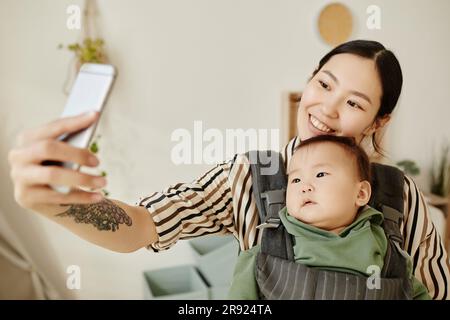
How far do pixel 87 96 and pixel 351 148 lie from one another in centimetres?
44

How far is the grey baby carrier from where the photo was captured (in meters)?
0.58

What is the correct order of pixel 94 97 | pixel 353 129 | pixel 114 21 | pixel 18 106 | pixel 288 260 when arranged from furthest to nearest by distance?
pixel 18 106 → pixel 114 21 → pixel 353 129 → pixel 288 260 → pixel 94 97

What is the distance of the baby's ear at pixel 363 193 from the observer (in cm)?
66

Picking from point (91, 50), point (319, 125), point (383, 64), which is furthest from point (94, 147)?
point (383, 64)

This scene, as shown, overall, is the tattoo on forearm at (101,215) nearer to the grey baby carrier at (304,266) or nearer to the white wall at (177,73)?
the grey baby carrier at (304,266)

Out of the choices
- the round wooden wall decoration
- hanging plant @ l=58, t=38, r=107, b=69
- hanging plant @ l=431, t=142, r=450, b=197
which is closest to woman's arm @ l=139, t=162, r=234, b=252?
the round wooden wall decoration

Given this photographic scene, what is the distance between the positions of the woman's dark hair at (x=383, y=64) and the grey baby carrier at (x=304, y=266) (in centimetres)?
14

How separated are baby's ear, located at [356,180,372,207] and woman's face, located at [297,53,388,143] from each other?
11 cm

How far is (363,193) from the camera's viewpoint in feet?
2.19

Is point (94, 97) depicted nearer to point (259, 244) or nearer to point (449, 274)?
point (259, 244)

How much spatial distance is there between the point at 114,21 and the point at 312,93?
2.33ft

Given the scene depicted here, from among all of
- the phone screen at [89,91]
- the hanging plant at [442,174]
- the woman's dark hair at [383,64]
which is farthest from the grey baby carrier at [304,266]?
the hanging plant at [442,174]
